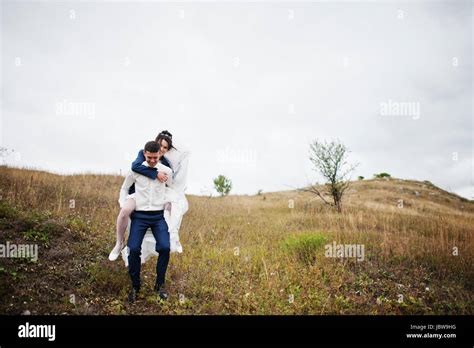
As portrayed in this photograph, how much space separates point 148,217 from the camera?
15.5 feet

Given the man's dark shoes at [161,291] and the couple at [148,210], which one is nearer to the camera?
the couple at [148,210]

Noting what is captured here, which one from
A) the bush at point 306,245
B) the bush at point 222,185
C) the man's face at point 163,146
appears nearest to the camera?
the man's face at point 163,146

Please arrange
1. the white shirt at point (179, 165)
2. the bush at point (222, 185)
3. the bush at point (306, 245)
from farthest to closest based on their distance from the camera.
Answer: the bush at point (222, 185) < the bush at point (306, 245) < the white shirt at point (179, 165)

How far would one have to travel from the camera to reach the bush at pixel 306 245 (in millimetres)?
6664

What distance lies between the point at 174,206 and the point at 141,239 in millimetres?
912

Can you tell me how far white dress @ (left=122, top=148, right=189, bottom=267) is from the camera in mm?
5117

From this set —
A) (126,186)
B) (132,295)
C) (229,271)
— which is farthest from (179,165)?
(229,271)

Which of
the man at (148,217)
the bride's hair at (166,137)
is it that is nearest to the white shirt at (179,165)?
the bride's hair at (166,137)

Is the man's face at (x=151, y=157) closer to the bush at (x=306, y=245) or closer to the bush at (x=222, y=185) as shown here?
the bush at (x=306, y=245)

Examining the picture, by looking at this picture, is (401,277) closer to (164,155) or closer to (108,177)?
(164,155)

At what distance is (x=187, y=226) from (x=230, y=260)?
9.88ft

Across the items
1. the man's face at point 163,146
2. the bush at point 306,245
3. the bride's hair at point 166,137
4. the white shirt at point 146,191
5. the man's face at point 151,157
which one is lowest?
the bush at point 306,245

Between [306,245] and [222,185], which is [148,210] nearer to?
[306,245]
